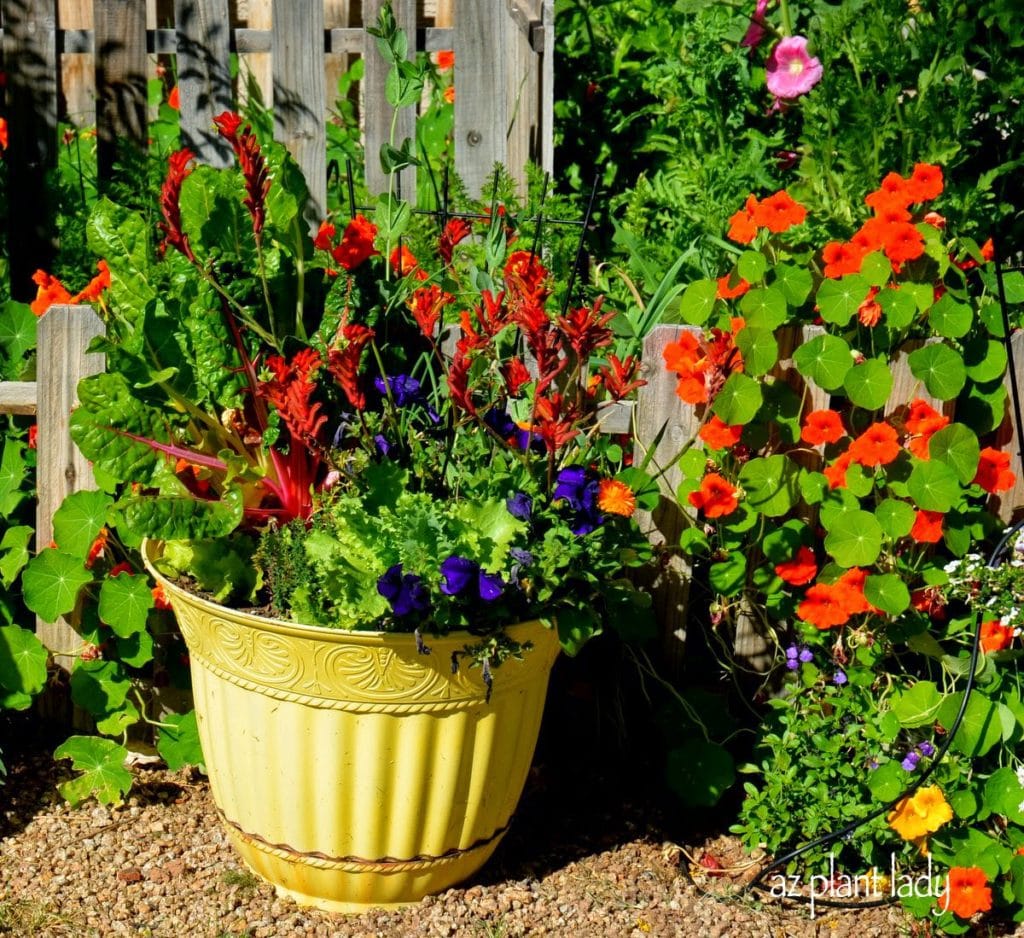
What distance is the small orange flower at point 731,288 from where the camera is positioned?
256 cm

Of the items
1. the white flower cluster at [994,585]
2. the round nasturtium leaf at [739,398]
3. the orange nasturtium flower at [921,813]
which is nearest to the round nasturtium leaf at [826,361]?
the round nasturtium leaf at [739,398]

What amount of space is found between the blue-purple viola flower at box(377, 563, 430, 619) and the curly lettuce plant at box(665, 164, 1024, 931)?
0.72 metres

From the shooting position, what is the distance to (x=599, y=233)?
4.04 metres

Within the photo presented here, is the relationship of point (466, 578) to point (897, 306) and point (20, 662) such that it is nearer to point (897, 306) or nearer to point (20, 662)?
point (897, 306)

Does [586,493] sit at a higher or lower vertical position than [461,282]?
lower

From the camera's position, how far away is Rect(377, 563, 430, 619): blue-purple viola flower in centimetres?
202

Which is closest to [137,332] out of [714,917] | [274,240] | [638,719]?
[274,240]

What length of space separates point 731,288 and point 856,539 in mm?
559

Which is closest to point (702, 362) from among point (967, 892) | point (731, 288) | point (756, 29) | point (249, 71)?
point (731, 288)

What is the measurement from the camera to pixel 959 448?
97.5 inches

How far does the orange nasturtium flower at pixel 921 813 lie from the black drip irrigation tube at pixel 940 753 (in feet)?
0.04

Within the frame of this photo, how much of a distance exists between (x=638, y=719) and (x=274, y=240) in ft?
4.37

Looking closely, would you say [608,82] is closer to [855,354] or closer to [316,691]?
[855,354]

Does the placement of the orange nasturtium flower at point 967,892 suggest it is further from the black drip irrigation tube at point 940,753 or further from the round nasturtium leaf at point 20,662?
the round nasturtium leaf at point 20,662
